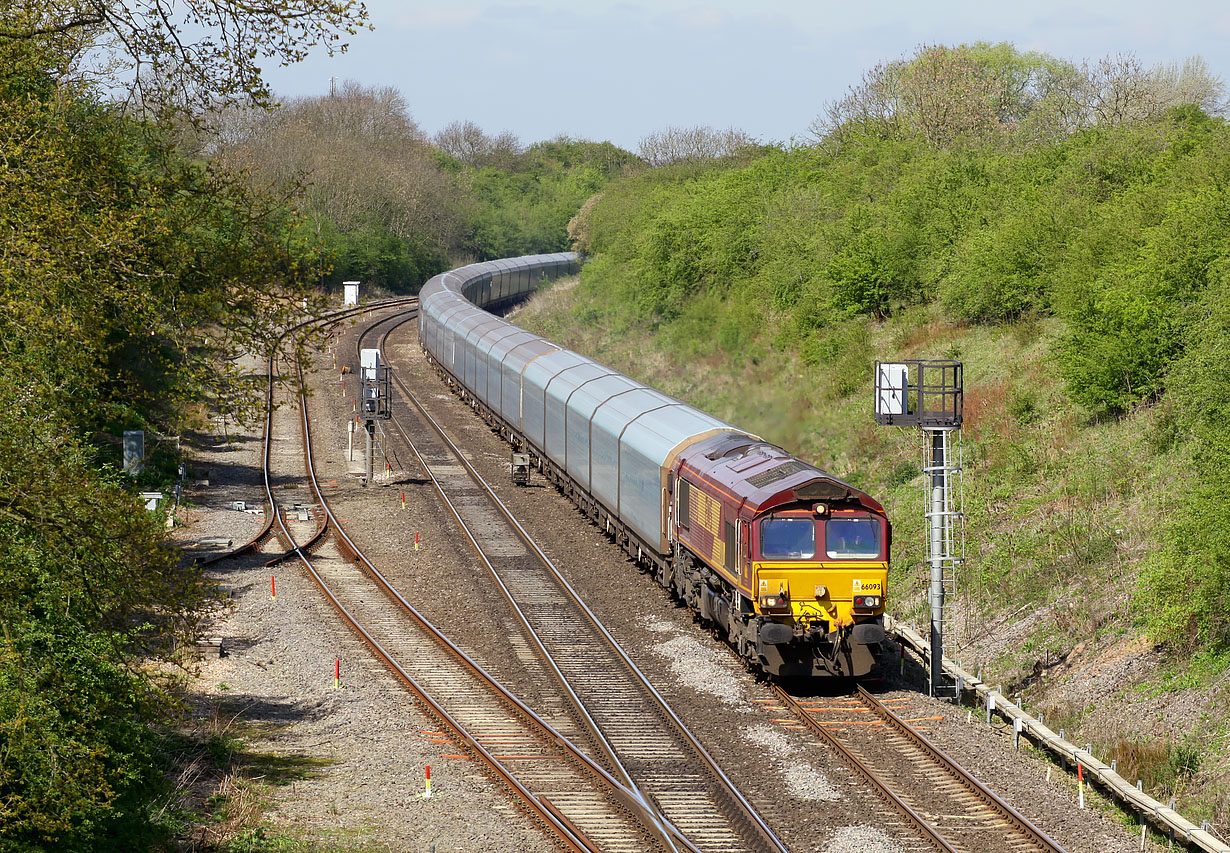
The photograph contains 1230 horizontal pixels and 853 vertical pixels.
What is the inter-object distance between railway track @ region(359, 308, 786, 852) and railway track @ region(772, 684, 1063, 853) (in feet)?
6.23

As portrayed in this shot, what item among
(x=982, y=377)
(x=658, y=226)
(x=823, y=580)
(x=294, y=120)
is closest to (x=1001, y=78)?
(x=658, y=226)

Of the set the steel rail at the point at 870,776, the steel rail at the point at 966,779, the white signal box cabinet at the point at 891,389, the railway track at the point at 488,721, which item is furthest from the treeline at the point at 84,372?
the white signal box cabinet at the point at 891,389

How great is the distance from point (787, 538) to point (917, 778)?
4.52m

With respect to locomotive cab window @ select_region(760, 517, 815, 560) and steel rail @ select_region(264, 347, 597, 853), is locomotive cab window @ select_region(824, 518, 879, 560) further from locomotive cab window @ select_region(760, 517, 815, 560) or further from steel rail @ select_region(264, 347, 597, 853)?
steel rail @ select_region(264, 347, 597, 853)

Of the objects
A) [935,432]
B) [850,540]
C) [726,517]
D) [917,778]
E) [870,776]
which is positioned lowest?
[917,778]

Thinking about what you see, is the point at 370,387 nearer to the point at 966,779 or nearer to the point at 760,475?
the point at 760,475

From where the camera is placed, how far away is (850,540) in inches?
759

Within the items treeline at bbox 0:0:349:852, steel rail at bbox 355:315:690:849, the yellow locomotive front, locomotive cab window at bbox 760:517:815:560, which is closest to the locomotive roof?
the yellow locomotive front

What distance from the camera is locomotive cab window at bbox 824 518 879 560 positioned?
19.2 meters

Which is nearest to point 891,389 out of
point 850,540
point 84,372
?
point 850,540

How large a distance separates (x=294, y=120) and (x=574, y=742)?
97.5 meters

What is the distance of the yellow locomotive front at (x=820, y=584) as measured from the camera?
62.0 feet

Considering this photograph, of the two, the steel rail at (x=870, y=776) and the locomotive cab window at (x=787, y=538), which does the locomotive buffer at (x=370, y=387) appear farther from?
the steel rail at (x=870, y=776)

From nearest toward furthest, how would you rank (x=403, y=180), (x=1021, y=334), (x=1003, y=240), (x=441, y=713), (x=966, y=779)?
(x=966, y=779) < (x=441, y=713) < (x=1021, y=334) < (x=1003, y=240) < (x=403, y=180)
